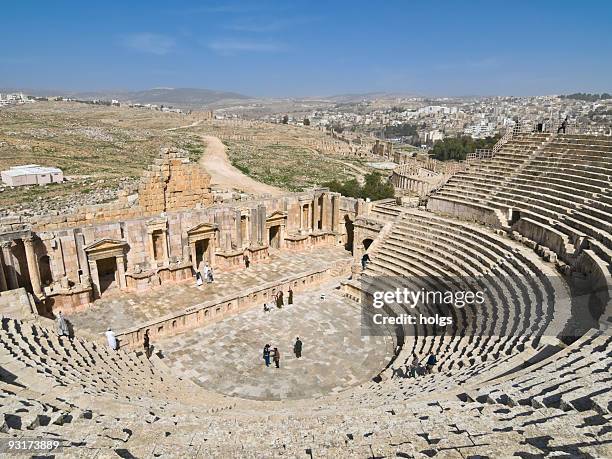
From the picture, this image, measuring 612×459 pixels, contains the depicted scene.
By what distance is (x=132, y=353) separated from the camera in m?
15.7

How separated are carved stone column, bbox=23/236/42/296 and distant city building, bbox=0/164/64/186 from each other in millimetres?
32904

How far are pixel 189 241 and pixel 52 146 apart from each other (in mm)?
52916

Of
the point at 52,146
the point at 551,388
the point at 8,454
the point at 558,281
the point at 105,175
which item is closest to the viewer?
the point at 8,454

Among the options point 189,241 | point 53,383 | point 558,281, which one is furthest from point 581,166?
point 53,383

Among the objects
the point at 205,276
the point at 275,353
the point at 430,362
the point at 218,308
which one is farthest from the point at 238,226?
the point at 430,362

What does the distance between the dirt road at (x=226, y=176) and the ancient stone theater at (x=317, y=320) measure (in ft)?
72.5

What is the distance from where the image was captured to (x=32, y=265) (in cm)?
1745

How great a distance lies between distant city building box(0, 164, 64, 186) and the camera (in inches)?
1743

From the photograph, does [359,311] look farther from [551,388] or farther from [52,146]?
[52,146]

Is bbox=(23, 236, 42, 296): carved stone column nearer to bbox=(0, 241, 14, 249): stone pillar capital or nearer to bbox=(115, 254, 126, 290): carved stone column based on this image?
bbox=(0, 241, 14, 249): stone pillar capital

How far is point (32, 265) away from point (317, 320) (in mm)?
11990

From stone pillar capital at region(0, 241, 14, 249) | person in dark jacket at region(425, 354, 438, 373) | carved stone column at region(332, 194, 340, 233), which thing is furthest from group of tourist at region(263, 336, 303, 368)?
carved stone column at region(332, 194, 340, 233)

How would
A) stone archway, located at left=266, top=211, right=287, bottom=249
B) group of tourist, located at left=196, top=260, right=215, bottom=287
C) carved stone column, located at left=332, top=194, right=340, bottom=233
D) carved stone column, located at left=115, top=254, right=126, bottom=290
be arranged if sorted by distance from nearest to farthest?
1. carved stone column, located at left=115, top=254, right=126, bottom=290
2. group of tourist, located at left=196, top=260, right=215, bottom=287
3. stone archway, located at left=266, top=211, right=287, bottom=249
4. carved stone column, located at left=332, top=194, right=340, bottom=233

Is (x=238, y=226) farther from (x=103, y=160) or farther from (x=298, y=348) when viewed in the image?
(x=103, y=160)
